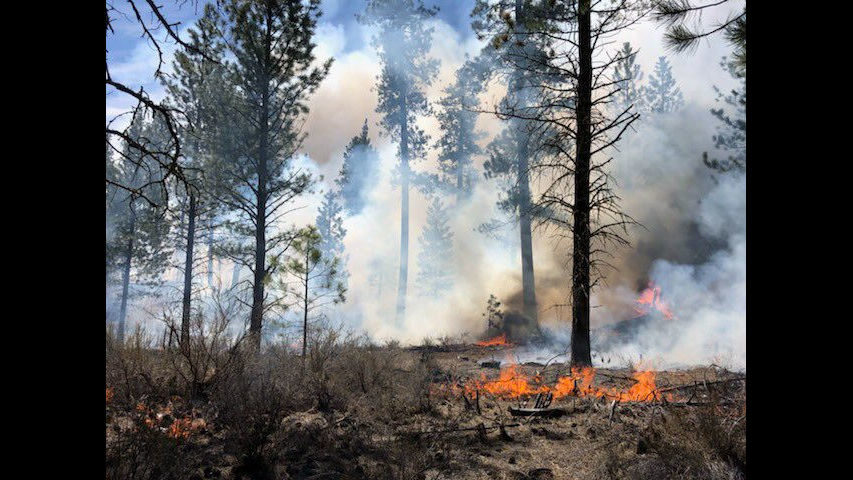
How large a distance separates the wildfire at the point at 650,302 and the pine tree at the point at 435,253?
17885mm

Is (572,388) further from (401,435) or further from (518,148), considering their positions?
(518,148)

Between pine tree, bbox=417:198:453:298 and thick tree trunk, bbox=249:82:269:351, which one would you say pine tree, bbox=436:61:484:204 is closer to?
pine tree, bbox=417:198:453:298

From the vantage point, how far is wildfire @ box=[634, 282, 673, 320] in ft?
69.4

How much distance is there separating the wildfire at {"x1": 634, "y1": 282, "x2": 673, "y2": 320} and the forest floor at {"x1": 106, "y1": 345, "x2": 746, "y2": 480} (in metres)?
14.3

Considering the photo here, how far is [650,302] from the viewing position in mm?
21922

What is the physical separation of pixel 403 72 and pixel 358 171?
10.8m

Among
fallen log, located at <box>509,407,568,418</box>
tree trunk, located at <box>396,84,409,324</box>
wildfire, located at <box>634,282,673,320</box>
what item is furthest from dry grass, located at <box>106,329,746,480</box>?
tree trunk, located at <box>396,84,409,324</box>
